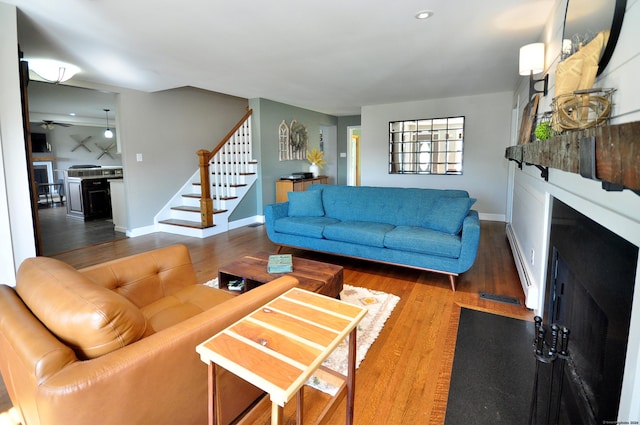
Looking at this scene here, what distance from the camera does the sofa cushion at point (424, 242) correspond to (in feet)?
9.56

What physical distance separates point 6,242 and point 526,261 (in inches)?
168

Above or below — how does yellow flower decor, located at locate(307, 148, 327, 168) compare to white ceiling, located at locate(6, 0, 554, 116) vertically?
below

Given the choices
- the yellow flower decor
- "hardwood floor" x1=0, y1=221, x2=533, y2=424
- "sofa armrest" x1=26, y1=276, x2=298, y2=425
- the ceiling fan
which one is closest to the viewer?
"sofa armrest" x1=26, y1=276, x2=298, y2=425

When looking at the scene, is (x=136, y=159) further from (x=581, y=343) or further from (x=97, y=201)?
(x=581, y=343)

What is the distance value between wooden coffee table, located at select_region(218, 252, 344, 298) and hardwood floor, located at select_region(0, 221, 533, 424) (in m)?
0.48

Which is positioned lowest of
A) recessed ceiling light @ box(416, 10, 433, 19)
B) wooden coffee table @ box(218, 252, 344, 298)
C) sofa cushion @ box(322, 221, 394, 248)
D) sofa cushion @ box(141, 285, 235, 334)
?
wooden coffee table @ box(218, 252, 344, 298)

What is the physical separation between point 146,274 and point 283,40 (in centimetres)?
235

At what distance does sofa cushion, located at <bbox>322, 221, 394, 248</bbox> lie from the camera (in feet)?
10.8

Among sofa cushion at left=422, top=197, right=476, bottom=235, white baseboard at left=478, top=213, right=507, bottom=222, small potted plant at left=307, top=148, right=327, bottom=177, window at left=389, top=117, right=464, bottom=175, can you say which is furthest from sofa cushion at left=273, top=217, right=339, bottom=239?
small potted plant at left=307, top=148, right=327, bottom=177

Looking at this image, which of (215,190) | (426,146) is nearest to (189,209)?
(215,190)

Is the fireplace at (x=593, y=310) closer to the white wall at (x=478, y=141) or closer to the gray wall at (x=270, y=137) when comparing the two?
the white wall at (x=478, y=141)

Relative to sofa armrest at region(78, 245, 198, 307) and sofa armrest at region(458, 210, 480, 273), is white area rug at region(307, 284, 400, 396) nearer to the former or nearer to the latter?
sofa armrest at region(458, 210, 480, 273)

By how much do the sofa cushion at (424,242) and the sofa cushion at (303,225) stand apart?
82 cm

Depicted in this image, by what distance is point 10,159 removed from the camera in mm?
2420
